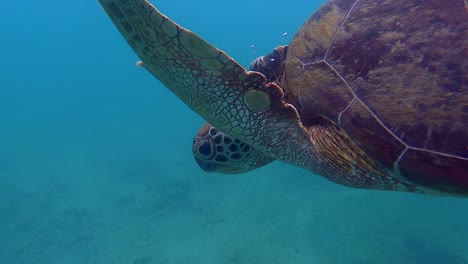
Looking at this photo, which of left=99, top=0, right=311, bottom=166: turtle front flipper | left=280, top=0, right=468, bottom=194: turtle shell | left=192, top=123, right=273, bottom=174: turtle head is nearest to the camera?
left=280, top=0, right=468, bottom=194: turtle shell

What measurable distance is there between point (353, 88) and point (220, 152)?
1.41m

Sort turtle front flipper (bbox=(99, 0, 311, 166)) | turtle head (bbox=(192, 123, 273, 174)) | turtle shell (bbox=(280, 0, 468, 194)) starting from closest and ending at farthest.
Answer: turtle shell (bbox=(280, 0, 468, 194)) < turtle front flipper (bbox=(99, 0, 311, 166)) < turtle head (bbox=(192, 123, 273, 174))

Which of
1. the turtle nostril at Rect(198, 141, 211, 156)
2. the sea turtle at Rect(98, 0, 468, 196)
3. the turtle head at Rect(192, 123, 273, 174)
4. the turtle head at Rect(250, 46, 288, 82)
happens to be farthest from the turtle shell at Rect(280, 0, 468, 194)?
the turtle nostril at Rect(198, 141, 211, 156)

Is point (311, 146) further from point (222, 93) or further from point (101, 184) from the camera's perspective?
point (101, 184)

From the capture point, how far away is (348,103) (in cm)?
192

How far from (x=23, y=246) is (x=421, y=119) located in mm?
9432

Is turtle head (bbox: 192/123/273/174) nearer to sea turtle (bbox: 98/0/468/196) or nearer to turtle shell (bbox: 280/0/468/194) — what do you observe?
sea turtle (bbox: 98/0/468/196)

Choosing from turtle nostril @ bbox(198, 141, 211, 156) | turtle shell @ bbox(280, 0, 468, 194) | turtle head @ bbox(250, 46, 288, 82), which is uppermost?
turtle head @ bbox(250, 46, 288, 82)

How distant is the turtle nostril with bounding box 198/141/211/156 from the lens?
297 centimetres

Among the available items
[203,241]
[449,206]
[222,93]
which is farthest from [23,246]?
[449,206]

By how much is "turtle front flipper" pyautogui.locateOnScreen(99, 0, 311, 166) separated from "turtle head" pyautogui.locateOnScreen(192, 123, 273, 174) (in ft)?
1.64

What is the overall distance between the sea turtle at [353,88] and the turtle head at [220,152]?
0.46 metres

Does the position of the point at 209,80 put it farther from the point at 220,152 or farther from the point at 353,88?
the point at 220,152

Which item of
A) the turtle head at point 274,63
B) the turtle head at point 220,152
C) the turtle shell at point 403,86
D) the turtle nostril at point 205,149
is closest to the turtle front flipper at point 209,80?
the turtle shell at point 403,86
